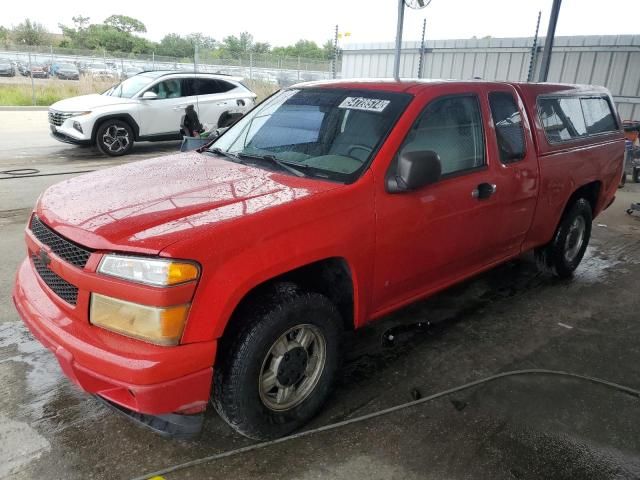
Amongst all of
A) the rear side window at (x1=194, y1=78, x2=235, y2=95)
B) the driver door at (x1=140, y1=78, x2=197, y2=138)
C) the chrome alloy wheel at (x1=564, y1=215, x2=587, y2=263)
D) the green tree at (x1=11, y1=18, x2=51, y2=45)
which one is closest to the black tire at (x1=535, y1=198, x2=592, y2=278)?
the chrome alloy wheel at (x1=564, y1=215, x2=587, y2=263)

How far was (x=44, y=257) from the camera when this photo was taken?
238 cm

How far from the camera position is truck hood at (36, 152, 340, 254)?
6.95 feet

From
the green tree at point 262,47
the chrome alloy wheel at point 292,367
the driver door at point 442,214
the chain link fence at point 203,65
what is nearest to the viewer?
the chrome alloy wheel at point 292,367

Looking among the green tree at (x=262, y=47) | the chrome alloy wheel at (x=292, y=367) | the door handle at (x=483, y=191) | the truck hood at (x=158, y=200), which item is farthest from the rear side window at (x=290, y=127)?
the green tree at (x=262, y=47)

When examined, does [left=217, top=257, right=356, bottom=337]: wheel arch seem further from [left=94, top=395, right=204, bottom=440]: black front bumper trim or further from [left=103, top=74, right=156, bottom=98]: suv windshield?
[left=103, top=74, right=156, bottom=98]: suv windshield

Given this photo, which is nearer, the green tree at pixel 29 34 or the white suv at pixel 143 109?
the white suv at pixel 143 109

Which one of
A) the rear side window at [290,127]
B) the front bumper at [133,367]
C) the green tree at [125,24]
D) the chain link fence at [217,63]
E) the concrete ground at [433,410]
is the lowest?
the concrete ground at [433,410]

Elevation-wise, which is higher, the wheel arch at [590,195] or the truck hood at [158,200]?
the truck hood at [158,200]

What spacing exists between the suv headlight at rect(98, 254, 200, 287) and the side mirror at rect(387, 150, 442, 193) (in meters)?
1.22

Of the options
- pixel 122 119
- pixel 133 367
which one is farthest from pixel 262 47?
pixel 133 367

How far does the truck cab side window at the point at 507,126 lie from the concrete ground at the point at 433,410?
128 cm

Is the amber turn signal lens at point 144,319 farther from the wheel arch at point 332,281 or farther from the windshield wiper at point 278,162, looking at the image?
the windshield wiper at point 278,162

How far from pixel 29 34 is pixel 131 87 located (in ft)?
159

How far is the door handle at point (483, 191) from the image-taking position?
324cm
